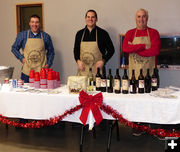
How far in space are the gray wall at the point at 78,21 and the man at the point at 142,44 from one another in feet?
2.26

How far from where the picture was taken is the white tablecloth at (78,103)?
94.7 inches

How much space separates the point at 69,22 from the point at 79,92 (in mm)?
2157

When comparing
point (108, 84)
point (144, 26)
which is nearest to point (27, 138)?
point (108, 84)

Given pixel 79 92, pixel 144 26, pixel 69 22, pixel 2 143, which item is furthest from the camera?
pixel 69 22

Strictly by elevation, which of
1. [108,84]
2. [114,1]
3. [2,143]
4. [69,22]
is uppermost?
[114,1]

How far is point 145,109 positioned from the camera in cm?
245

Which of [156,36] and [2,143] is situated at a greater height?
[156,36]

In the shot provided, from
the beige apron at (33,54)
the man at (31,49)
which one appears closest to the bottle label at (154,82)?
the man at (31,49)

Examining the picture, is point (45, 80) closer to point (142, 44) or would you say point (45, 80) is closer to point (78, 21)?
point (142, 44)

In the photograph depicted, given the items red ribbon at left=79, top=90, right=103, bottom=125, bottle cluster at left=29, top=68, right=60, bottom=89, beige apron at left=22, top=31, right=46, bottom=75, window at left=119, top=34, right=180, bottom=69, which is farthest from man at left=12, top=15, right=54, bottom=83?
window at left=119, top=34, right=180, bottom=69

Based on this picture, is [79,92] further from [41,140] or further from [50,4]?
[50,4]

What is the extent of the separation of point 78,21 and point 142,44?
5.11 feet

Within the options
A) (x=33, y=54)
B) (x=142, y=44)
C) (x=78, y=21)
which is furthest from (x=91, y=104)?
(x=78, y=21)

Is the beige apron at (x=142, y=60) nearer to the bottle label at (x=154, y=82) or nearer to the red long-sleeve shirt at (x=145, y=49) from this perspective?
the red long-sleeve shirt at (x=145, y=49)
